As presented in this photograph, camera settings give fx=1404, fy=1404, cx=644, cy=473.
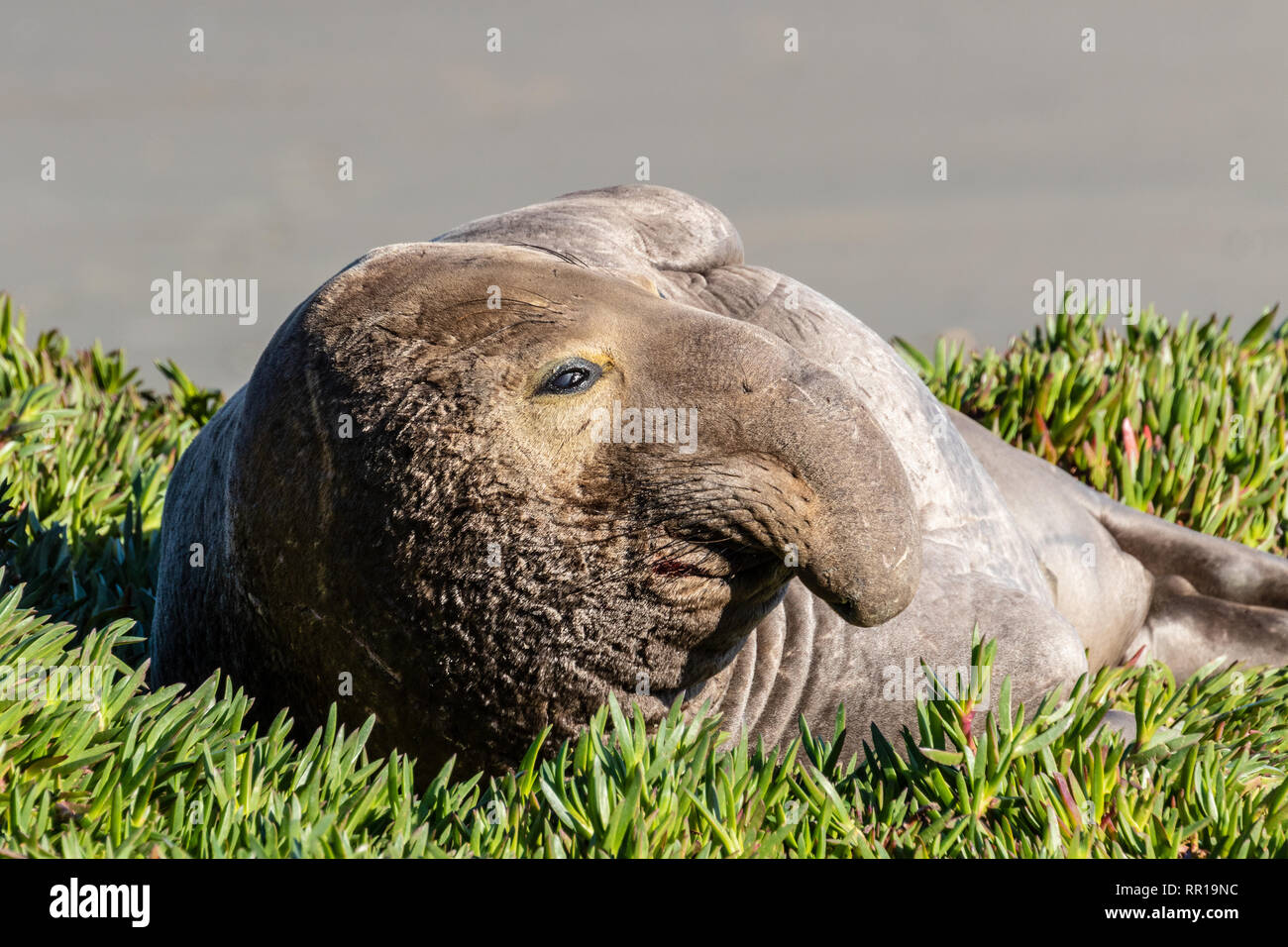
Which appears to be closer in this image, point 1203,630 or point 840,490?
point 840,490

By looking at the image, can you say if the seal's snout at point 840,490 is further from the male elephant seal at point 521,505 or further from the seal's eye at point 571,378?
the seal's eye at point 571,378

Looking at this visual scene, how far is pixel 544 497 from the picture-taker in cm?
269

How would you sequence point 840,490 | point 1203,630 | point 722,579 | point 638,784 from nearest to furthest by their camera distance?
1. point 638,784
2. point 840,490
3. point 722,579
4. point 1203,630

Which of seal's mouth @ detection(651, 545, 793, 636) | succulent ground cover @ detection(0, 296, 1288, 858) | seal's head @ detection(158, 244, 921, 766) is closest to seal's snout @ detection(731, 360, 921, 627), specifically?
seal's head @ detection(158, 244, 921, 766)

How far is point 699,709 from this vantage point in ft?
9.98

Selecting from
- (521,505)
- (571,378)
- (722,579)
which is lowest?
(722,579)

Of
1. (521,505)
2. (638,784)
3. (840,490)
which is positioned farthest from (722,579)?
(638,784)

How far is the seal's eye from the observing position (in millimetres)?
2717

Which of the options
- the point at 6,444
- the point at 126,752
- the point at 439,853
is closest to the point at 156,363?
the point at 6,444

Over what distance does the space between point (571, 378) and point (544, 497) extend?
0.24 m

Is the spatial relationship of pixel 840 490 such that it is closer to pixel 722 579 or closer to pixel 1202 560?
pixel 722 579

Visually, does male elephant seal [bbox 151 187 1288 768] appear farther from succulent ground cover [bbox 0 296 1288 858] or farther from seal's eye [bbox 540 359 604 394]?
succulent ground cover [bbox 0 296 1288 858]

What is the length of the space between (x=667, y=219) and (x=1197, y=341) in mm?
4244

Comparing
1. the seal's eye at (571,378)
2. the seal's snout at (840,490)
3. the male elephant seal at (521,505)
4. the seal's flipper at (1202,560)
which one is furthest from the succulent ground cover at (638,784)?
the seal's flipper at (1202,560)
